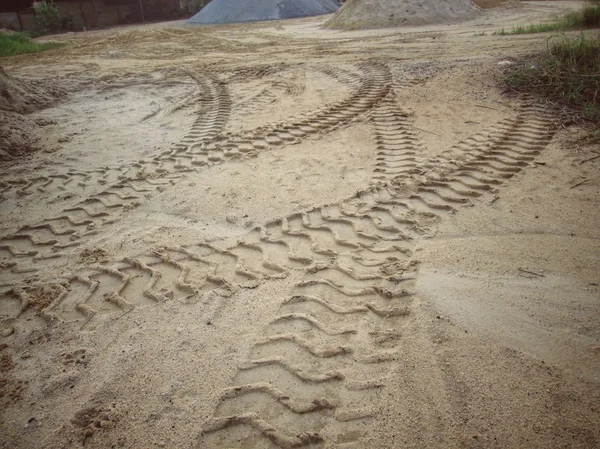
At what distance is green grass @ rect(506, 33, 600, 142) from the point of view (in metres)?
4.17

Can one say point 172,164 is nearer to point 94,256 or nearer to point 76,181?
point 76,181

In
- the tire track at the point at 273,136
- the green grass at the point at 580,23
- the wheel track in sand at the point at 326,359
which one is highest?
the green grass at the point at 580,23

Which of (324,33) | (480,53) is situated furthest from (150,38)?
(480,53)

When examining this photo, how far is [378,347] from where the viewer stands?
180 centimetres

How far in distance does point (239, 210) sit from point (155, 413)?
1.73 metres

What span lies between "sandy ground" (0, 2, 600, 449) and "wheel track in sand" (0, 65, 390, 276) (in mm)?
27

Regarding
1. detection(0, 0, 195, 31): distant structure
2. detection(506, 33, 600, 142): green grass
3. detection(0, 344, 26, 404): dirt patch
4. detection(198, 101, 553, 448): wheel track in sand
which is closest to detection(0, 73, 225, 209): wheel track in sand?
detection(0, 344, 26, 404): dirt patch

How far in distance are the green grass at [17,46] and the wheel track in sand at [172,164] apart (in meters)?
9.67

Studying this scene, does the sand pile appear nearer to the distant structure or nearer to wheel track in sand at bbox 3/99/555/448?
wheel track in sand at bbox 3/99/555/448

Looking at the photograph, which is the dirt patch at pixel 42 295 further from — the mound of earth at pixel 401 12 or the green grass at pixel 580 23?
the mound of earth at pixel 401 12

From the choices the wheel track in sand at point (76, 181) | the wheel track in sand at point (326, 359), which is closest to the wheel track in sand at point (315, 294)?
the wheel track in sand at point (326, 359)

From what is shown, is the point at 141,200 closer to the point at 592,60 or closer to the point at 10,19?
the point at 592,60

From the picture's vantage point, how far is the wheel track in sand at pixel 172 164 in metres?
2.80

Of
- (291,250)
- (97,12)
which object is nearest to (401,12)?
(291,250)
